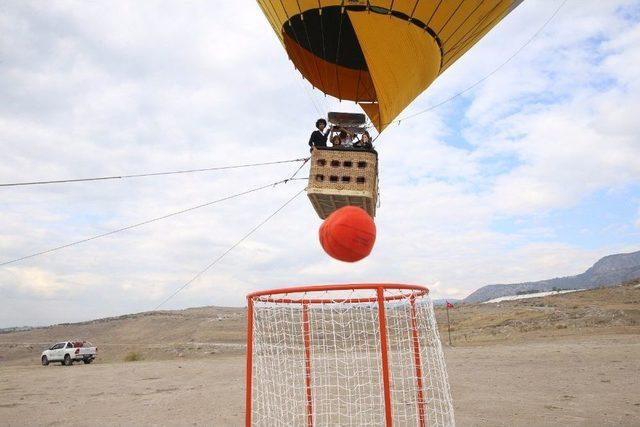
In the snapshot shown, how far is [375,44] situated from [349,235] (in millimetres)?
3766

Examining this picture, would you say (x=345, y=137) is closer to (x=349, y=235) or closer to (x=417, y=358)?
(x=417, y=358)

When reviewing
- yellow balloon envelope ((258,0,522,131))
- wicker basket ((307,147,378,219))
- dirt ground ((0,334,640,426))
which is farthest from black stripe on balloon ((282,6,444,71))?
dirt ground ((0,334,640,426))

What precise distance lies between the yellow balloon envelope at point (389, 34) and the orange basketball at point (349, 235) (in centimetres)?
356

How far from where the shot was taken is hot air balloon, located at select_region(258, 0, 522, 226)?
611 centimetres

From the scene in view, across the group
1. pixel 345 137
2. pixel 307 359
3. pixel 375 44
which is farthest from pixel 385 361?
pixel 375 44

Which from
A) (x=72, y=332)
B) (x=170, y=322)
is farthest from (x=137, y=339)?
(x=72, y=332)

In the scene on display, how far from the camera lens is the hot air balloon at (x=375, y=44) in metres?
6.11

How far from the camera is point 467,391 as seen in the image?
1092cm

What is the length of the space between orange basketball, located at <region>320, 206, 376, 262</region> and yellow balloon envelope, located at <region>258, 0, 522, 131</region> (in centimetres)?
356

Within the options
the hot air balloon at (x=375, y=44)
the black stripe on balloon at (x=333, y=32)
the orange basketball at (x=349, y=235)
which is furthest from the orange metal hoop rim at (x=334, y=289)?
the black stripe on balloon at (x=333, y=32)

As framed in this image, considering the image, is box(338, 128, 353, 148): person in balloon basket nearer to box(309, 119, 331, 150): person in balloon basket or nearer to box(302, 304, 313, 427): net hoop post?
box(309, 119, 331, 150): person in balloon basket

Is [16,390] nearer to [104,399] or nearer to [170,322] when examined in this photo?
[104,399]

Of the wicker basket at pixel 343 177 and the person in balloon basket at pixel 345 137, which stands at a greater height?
the person in balloon basket at pixel 345 137

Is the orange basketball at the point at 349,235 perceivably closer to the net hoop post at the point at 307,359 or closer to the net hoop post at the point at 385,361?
the net hoop post at the point at 385,361
